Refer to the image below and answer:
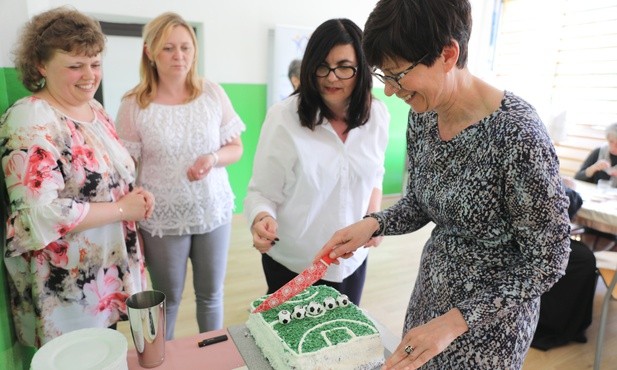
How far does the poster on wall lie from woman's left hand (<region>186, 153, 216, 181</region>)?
8.66ft

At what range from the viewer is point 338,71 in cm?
138

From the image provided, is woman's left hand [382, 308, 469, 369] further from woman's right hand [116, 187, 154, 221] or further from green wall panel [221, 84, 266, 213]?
green wall panel [221, 84, 266, 213]

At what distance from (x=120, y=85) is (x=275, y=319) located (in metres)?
3.45

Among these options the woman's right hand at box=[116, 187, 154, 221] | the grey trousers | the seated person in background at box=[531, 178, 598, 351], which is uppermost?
the woman's right hand at box=[116, 187, 154, 221]

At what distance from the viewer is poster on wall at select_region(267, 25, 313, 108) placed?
14.0ft

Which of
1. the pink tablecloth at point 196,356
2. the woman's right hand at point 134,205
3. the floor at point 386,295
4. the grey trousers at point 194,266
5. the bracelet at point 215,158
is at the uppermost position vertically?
the bracelet at point 215,158

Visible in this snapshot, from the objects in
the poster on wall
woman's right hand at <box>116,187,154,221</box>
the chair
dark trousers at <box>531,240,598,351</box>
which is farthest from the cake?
the poster on wall

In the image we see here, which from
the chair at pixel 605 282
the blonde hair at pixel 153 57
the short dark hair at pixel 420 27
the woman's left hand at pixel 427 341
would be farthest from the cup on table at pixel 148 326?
the chair at pixel 605 282

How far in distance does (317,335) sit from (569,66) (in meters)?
5.04

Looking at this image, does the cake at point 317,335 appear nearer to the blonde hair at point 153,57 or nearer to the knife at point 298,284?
the knife at point 298,284

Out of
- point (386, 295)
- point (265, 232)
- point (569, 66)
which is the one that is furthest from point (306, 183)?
point (569, 66)

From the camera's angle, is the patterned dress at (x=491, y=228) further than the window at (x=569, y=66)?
No

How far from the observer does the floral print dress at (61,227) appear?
3.76 feet

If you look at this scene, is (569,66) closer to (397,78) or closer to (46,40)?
(397,78)
